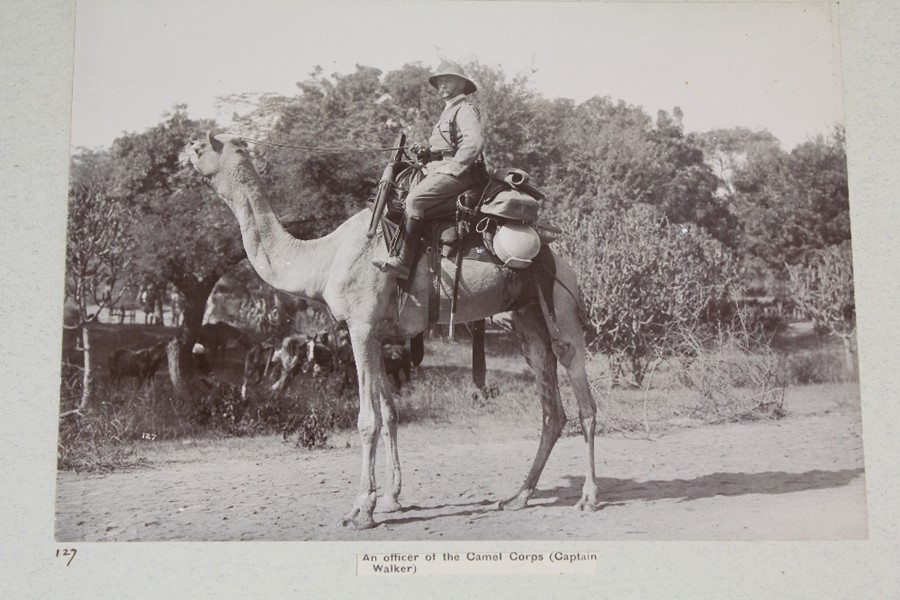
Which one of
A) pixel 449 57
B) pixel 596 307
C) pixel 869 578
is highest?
pixel 449 57

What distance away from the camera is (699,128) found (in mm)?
6121

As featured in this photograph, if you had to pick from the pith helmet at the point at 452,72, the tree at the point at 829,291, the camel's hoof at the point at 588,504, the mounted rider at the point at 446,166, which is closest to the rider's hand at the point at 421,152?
the mounted rider at the point at 446,166

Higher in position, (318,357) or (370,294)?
(370,294)

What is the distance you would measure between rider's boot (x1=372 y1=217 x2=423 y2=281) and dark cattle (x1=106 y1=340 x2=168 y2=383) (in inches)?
105

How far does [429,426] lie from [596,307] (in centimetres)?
217

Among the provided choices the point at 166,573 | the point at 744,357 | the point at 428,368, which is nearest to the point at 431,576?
the point at 166,573

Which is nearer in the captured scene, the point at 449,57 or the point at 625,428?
the point at 449,57

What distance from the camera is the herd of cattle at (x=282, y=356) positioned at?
6703 millimetres

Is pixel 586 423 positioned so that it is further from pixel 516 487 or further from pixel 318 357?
pixel 318 357

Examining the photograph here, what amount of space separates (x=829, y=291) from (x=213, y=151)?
196 inches

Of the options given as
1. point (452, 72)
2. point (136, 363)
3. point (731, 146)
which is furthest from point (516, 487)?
point (731, 146)

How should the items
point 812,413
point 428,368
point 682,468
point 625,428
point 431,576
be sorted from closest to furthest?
point 431,576, point 682,468, point 812,413, point 625,428, point 428,368

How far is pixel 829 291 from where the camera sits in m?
6.13

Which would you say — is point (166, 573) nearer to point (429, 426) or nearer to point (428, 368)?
point (429, 426)
